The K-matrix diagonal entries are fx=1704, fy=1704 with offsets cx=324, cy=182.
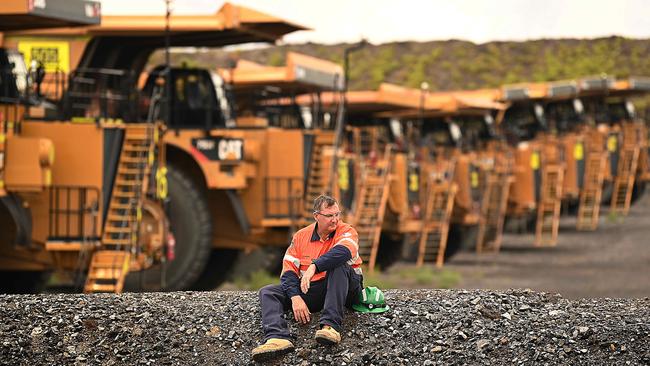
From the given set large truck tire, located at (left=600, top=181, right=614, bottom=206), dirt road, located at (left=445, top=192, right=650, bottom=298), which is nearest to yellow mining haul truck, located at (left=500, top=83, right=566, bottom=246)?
dirt road, located at (left=445, top=192, right=650, bottom=298)

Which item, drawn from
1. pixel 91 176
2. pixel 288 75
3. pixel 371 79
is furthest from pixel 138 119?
pixel 371 79

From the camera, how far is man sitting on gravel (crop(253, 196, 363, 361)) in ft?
35.6

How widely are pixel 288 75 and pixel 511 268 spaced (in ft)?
31.6

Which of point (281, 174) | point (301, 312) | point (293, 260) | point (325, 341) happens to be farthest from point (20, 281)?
point (325, 341)

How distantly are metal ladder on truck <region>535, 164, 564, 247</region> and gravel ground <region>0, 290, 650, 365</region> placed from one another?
29.8m

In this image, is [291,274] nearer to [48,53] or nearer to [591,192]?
[48,53]

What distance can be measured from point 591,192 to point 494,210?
8.19 meters

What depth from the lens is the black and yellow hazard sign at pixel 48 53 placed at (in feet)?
76.6

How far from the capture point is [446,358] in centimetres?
1057

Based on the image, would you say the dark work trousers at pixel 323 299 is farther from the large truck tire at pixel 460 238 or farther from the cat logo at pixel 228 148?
the large truck tire at pixel 460 238

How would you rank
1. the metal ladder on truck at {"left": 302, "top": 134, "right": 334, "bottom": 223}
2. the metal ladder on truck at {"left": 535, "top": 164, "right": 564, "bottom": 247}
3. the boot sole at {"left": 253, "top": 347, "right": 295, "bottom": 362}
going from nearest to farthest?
the boot sole at {"left": 253, "top": 347, "right": 295, "bottom": 362}
the metal ladder on truck at {"left": 302, "top": 134, "right": 334, "bottom": 223}
the metal ladder on truck at {"left": 535, "top": 164, "right": 564, "bottom": 247}

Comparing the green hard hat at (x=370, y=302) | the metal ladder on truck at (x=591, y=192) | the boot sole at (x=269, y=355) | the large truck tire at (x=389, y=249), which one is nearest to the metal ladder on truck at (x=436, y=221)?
the large truck tire at (x=389, y=249)

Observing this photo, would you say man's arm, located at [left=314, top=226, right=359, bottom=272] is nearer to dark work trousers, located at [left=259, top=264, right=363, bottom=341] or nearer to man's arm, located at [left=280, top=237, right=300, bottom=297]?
dark work trousers, located at [left=259, top=264, right=363, bottom=341]

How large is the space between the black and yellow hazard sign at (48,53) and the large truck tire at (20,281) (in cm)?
319
